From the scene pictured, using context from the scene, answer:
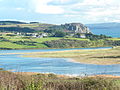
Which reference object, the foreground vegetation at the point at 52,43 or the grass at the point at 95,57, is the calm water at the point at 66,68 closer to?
the grass at the point at 95,57

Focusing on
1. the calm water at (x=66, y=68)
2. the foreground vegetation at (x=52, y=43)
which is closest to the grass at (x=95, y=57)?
the calm water at (x=66, y=68)

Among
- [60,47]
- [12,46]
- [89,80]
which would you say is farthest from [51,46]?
[89,80]

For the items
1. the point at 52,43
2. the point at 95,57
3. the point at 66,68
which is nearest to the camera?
the point at 66,68

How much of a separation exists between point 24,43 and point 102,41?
41.7m

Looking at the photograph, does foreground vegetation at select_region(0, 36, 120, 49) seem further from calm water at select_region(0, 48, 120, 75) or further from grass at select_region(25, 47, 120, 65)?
calm water at select_region(0, 48, 120, 75)

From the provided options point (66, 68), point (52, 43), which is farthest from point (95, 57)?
point (52, 43)

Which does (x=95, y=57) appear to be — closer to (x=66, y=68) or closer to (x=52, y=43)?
(x=66, y=68)

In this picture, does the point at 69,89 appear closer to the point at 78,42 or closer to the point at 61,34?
the point at 78,42

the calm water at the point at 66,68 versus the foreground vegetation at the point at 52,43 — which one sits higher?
the calm water at the point at 66,68

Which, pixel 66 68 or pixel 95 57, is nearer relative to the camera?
pixel 66 68

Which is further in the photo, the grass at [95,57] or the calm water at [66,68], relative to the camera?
the grass at [95,57]

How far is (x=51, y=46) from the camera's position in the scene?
153875 mm

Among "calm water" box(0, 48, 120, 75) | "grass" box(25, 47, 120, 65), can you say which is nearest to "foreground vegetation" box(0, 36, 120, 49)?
"grass" box(25, 47, 120, 65)

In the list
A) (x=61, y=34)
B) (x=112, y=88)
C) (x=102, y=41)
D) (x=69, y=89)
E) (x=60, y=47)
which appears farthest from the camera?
(x=61, y=34)
